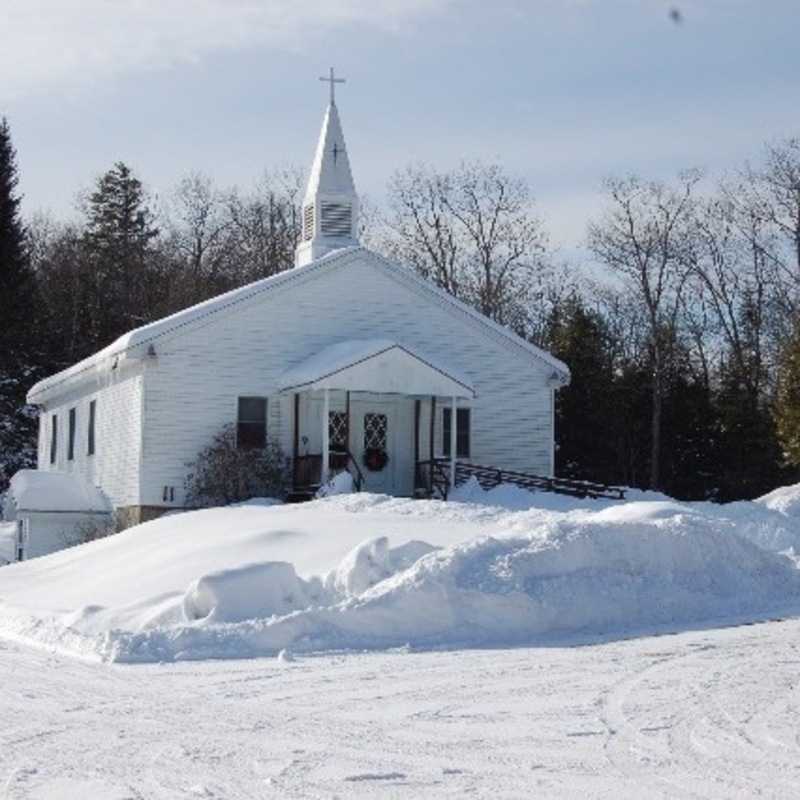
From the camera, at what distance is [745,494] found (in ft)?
156

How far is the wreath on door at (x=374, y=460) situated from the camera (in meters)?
32.7

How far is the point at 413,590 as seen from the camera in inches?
653

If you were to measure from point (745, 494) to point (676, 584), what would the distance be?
2998cm

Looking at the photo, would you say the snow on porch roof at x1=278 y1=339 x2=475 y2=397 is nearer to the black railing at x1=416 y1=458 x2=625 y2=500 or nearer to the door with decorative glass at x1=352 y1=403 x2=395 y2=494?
the door with decorative glass at x1=352 y1=403 x2=395 y2=494

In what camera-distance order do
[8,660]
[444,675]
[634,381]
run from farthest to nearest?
[634,381] < [8,660] < [444,675]

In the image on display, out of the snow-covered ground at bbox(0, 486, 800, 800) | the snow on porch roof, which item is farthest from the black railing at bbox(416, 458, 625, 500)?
the snow-covered ground at bbox(0, 486, 800, 800)

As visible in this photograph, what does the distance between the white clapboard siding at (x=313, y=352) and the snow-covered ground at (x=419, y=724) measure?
16.3 metres

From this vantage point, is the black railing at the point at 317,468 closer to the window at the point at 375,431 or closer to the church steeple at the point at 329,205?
the window at the point at 375,431

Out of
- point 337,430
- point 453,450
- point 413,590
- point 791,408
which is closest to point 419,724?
point 413,590

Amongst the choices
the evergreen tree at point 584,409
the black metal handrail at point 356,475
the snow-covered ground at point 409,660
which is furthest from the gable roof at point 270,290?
the evergreen tree at point 584,409

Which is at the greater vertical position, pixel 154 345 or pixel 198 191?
pixel 198 191

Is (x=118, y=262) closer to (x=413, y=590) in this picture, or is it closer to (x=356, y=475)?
(x=356, y=475)

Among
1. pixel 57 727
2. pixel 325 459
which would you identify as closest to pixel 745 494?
pixel 325 459

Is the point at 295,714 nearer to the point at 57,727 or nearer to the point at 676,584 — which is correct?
the point at 57,727
